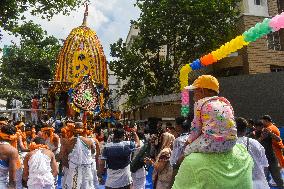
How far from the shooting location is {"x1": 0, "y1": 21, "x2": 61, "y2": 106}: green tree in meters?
39.4

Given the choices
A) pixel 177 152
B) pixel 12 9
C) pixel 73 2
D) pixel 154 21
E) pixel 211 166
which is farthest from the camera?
pixel 154 21

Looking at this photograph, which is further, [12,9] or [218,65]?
[218,65]

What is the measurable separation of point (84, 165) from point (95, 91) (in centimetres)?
1406

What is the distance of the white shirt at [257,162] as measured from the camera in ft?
17.0

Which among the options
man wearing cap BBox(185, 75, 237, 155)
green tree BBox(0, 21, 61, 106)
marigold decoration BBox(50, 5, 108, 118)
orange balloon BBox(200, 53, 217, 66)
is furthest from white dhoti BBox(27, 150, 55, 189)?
green tree BBox(0, 21, 61, 106)

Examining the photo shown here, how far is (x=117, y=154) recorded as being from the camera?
6.93 metres

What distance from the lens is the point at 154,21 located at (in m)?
23.7

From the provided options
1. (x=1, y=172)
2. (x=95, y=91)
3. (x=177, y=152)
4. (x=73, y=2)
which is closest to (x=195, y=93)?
(x=177, y=152)

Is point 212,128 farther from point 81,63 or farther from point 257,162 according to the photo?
point 81,63

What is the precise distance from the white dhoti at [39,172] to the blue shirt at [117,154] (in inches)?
47.2

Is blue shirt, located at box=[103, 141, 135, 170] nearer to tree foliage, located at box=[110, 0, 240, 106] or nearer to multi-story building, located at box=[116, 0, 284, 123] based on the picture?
multi-story building, located at box=[116, 0, 284, 123]

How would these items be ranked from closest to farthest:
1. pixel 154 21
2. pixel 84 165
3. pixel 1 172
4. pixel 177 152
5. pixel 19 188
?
pixel 177 152, pixel 1 172, pixel 19 188, pixel 84 165, pixel 154 21

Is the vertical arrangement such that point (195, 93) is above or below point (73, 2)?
below

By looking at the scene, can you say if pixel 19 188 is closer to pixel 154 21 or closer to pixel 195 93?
pixel 195 93
